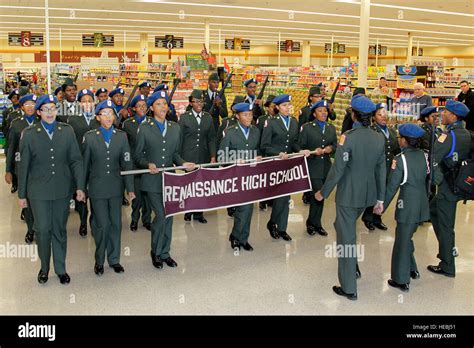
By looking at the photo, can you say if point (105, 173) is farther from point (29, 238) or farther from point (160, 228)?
point (29, 238)

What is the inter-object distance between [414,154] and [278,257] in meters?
1.93

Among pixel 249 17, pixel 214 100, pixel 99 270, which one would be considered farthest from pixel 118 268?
pixel 249 17

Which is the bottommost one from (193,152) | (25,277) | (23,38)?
(25,277)

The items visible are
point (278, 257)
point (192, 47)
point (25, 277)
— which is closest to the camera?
point (25, 277)

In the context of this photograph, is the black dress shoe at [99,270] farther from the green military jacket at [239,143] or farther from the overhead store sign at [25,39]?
the overhead store sign at [25,39]

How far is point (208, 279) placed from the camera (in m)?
5.29

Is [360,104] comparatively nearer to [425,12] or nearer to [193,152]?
[193,152]

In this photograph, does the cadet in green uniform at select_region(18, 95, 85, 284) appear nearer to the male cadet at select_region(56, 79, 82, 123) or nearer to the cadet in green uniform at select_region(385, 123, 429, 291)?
the male cadet at select_region(56, 79, 82, 123)

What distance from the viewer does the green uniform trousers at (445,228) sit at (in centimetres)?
530

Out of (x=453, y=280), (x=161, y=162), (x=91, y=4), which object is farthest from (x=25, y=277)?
(x=91, y=4)

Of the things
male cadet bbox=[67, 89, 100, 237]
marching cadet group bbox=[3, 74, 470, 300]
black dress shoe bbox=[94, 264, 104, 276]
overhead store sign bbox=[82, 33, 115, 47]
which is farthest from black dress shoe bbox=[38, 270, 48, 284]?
overhead store sign bbox=[82, 33, 115, 47]

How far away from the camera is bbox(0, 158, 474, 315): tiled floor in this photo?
464 centimetres

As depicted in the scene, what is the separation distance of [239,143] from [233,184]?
459 mm

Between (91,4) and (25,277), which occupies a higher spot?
(91,4)
